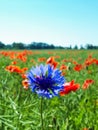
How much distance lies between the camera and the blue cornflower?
1.69 metres

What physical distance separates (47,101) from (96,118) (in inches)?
21.8

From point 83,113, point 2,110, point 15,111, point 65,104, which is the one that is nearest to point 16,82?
point 65,104

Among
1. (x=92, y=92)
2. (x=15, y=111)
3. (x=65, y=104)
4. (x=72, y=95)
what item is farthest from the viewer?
(x=92, y=92)

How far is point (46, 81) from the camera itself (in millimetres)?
1696

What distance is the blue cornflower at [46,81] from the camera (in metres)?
1.69

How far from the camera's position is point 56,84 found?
5.63 ft

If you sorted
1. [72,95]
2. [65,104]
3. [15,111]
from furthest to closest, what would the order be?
[72,95] → [65,104] → [15,111]

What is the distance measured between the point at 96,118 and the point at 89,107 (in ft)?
1.33

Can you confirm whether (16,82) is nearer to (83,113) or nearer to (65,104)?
(65,104)

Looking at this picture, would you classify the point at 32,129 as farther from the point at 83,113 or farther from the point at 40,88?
the point at 83,113

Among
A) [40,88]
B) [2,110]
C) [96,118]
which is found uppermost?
[40,88]

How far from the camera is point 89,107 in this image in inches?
136

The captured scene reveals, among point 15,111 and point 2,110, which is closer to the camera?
point 15,111

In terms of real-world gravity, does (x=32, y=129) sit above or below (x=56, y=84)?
below
